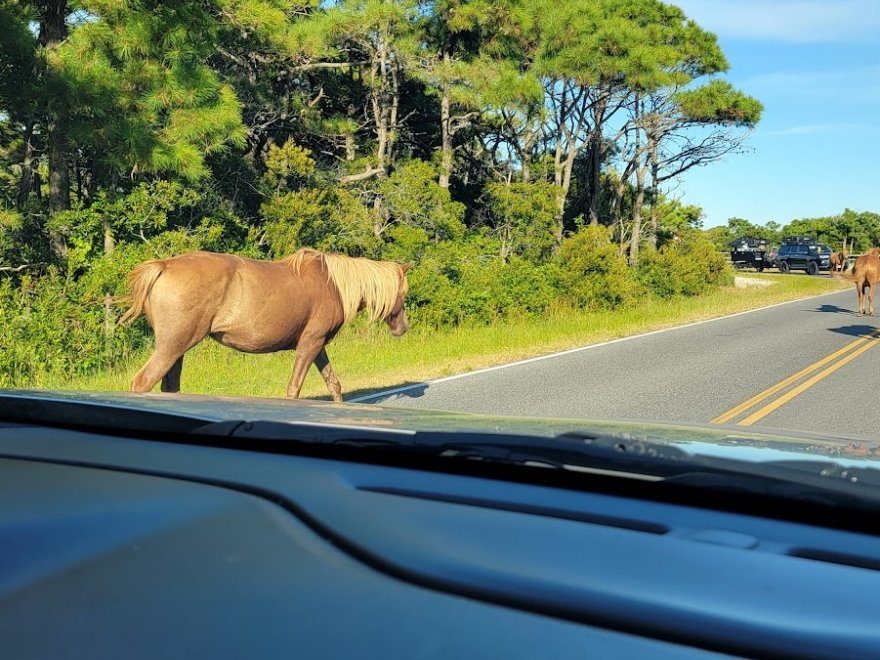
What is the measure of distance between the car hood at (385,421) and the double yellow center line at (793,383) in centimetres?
374

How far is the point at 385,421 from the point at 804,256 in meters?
56.3

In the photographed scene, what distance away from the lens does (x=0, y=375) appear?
1071 cm

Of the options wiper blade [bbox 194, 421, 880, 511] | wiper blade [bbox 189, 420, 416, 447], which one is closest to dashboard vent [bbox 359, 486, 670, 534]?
wiper blade [bbox 194, 421, 880, 511]

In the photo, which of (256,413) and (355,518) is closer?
(355,518)

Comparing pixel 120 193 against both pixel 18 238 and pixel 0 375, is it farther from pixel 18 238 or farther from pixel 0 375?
pixel 0 375

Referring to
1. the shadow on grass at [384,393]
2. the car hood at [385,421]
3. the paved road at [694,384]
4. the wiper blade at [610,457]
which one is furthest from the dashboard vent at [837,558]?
the shadow on grass at [384,393]

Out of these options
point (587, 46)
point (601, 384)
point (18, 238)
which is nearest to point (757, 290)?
point (587, 46)

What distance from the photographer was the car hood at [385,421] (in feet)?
7.68

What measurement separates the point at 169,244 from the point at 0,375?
4580 millimetres

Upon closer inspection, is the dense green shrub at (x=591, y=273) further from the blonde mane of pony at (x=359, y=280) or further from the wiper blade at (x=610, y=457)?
the wiper blade at (x=610, y=457)

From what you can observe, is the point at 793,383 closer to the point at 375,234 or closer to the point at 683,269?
the point at 375,234

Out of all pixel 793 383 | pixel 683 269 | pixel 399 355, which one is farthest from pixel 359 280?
pixel 683 269

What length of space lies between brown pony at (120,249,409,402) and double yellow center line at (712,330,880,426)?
376 centimetres

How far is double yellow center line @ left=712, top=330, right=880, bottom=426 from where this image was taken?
873cm
